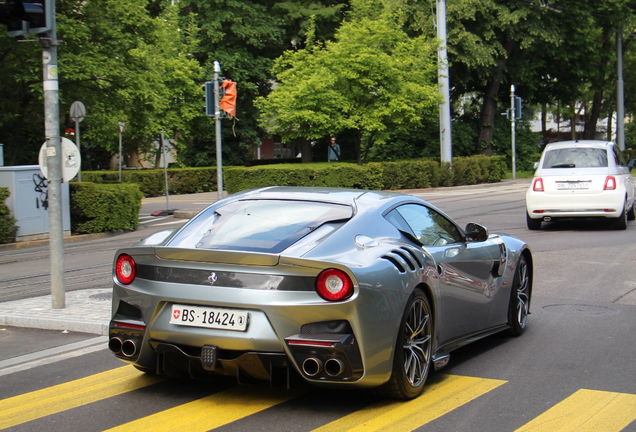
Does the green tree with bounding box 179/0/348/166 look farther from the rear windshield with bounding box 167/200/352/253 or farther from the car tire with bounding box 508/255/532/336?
the rear windshield with bounding box 167/200/352/253

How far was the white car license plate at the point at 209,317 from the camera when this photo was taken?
475 centimetres

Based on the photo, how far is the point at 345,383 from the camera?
473 centimetres

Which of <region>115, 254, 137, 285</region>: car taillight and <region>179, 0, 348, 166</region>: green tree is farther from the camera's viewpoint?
<region>179, 0, 348, 166</region>: green tree

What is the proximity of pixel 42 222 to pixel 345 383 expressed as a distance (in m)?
14.5

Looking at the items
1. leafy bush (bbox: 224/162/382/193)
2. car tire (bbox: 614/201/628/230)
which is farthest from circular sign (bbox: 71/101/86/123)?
car tire (bbox: 614/201/628/230)

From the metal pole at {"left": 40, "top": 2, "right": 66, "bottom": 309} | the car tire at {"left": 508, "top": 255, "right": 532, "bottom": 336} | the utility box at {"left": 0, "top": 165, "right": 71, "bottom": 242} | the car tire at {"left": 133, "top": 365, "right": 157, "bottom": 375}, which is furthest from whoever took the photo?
the utility box at {"left": 0, "top": 165, "right": 71, "bottom": 242}

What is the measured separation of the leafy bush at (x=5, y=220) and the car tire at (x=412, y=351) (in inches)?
528

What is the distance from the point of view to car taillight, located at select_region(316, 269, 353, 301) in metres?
4.67

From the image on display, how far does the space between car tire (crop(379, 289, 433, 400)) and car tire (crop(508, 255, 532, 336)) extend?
187 cm

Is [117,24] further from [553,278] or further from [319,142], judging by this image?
[319,142]

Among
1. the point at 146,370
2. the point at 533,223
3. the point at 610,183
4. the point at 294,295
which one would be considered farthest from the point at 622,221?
the point at 294,295

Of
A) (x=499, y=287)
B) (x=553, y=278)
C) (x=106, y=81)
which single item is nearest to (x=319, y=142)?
(x=106, y=81)

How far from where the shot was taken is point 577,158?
53.3 ft

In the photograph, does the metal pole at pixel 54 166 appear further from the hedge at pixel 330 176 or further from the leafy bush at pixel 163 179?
the leafy bush at pixel 163 179
